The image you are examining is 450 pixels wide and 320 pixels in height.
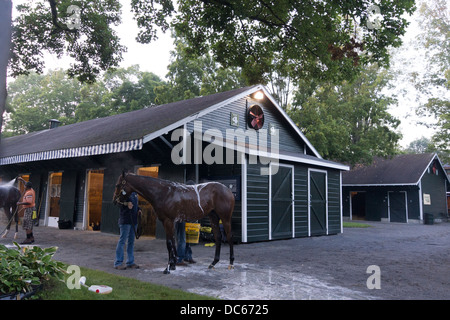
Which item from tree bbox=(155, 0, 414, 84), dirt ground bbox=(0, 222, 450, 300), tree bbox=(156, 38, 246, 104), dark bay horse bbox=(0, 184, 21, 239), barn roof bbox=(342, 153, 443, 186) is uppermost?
tree bbox=(156, 38, 246, 104)

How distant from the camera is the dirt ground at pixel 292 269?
5.17 m

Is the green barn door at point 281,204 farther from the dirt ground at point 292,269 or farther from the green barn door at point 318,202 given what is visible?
the green barn door at point 318,202

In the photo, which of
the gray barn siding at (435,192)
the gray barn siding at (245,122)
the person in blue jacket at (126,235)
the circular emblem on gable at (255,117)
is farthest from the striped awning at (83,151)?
the gray barn siding at (435,192)

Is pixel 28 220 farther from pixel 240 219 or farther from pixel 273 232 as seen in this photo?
pixel 273 232

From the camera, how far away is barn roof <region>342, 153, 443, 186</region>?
1006 inches

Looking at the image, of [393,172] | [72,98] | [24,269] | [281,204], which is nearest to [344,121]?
[393,172]

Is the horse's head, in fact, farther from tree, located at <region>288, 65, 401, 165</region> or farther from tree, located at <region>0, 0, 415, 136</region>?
tree, located at <region>288, 65, 401, 165</region>

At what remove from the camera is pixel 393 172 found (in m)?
27.0

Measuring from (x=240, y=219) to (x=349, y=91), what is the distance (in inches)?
703

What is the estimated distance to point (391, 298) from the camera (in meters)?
4.87

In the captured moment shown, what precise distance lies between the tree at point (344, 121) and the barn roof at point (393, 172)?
3.63 meters

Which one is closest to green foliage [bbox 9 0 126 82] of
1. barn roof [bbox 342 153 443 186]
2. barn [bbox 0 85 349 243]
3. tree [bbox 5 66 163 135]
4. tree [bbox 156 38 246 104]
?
barn [bbox 0 85 349 243]

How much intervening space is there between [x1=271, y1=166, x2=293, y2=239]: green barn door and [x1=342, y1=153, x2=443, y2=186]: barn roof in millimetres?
16350

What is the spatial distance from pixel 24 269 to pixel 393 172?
27951mm
